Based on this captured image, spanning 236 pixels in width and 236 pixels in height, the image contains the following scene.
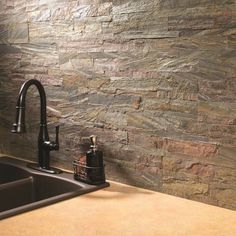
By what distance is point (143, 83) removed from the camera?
1.52 meters

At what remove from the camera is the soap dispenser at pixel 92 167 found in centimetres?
157

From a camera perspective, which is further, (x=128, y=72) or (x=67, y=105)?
(x=67, y=105)

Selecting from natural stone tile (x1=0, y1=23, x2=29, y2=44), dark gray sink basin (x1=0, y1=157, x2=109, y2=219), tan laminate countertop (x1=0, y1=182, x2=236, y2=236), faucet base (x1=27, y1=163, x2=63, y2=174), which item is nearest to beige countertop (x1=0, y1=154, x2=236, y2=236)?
tan laminate countertop (x1=0, y1=182, x2=236, y2=236)

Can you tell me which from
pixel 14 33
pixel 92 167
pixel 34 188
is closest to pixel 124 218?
pixel 92 167

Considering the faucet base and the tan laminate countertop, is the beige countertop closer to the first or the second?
the tan laminate countertop

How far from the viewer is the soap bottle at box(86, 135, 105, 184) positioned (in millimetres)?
1564

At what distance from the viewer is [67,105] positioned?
5.93 ft

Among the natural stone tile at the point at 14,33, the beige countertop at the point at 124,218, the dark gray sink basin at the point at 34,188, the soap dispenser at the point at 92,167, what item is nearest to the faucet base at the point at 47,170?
the dark gray sink basin at the point at 34,188

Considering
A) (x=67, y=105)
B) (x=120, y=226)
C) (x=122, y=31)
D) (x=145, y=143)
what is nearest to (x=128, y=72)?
(x=122, y=31)

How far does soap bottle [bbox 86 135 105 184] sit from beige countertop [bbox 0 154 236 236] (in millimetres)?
94

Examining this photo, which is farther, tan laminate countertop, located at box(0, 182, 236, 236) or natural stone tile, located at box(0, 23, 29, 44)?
natural stone tile, located at box(0, 23, 29, 44)

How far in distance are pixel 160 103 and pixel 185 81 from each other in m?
0.13

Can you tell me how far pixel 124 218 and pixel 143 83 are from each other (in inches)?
19.4

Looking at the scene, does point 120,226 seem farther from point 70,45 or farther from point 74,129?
point 70,45
